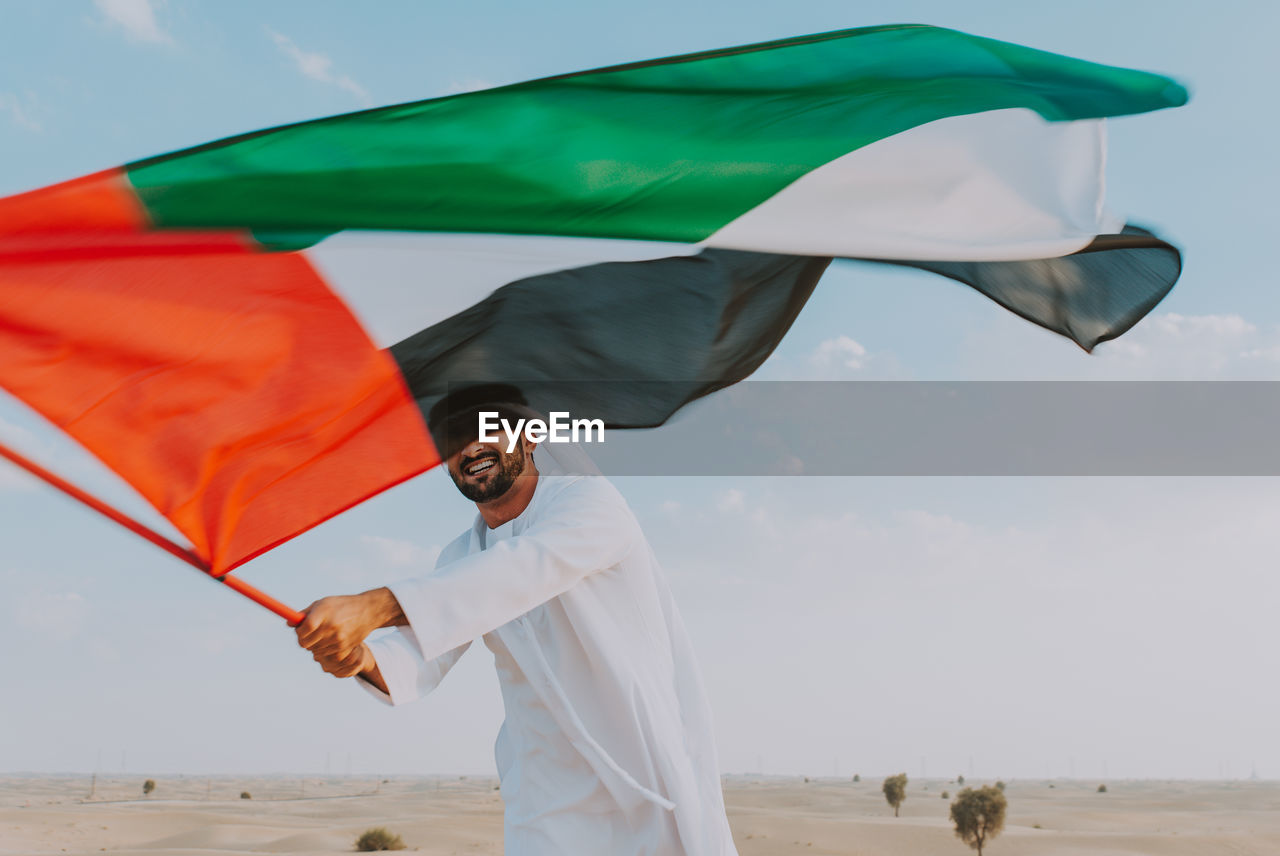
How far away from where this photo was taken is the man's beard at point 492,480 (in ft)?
12.2

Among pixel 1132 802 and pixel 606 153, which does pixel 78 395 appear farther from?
pixel 1132 802

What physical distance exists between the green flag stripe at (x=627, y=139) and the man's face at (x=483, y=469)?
2.58 ft

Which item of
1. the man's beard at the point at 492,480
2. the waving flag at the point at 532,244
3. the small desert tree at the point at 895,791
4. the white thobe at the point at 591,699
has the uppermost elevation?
the waving flag at the point at 532,244

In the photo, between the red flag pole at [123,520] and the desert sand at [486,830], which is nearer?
the red flag pole at [123,520]

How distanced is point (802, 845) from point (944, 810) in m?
22.2

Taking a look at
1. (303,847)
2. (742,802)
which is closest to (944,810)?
(742,802)

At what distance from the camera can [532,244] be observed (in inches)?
136

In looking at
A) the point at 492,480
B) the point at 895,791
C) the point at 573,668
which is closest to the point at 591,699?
the point at 573,668

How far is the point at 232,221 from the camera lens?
10.2 ft

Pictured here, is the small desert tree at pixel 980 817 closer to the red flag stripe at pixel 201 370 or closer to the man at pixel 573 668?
the man at pixel 573 668

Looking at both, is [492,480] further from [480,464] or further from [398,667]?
[398,667]

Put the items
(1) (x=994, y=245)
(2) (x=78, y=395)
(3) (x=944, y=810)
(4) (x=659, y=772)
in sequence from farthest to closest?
(3) (x=944, y=810), (1) (x=994, y=245), (4) (x=659, y=772), (2) (x=78, y=395)

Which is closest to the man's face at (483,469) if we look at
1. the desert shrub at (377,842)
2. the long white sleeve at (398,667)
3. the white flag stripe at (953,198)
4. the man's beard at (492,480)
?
the man's beard at (492,480)

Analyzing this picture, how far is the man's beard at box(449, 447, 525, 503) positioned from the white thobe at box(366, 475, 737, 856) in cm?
18
